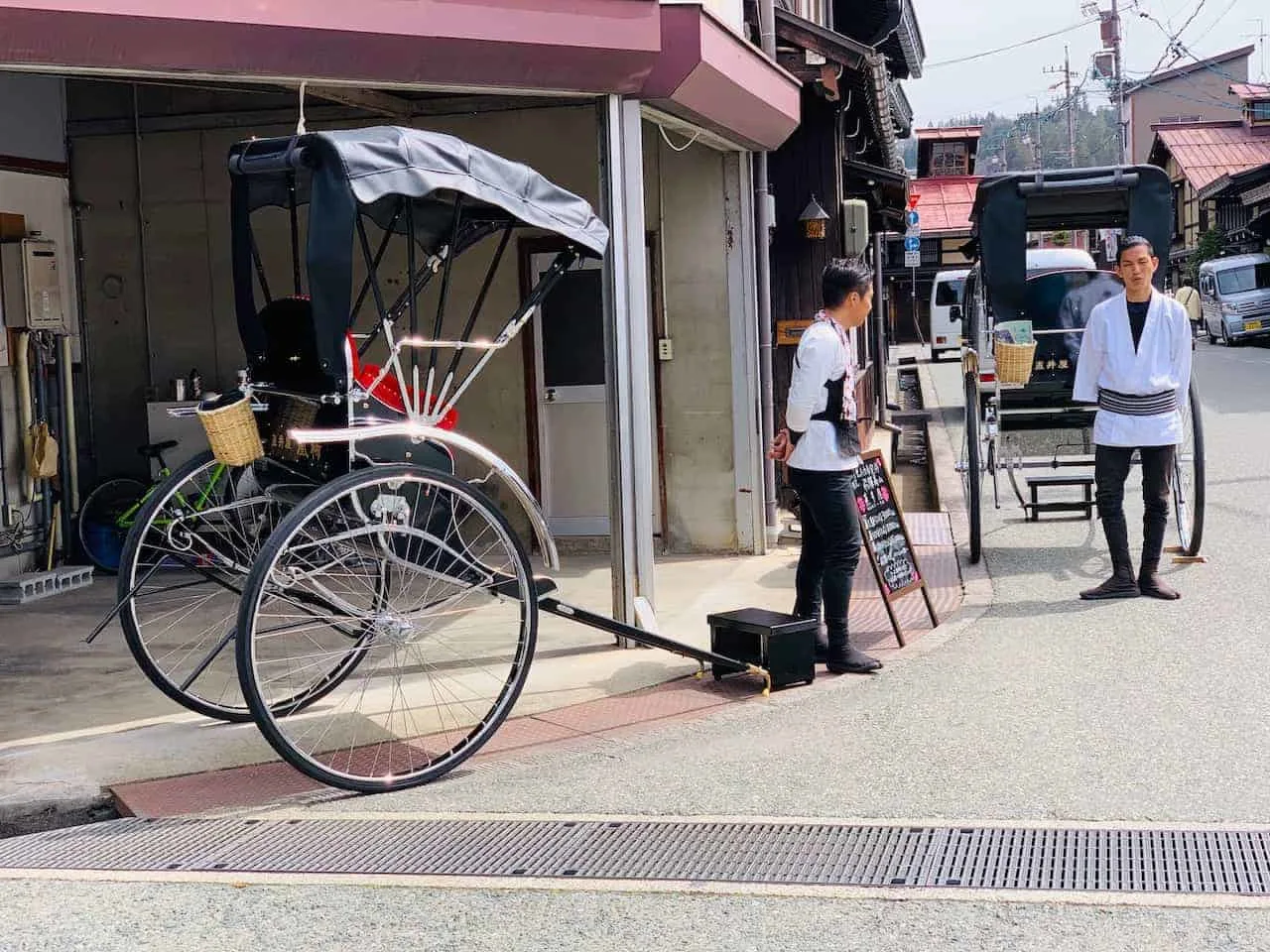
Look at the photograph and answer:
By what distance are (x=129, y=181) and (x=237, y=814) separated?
7.26m

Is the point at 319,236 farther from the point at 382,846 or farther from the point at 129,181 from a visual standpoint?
the point at 129,181

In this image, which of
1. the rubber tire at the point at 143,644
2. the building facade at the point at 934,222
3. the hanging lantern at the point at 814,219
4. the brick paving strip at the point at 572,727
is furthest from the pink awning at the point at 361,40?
the building facade at the point at 934,222

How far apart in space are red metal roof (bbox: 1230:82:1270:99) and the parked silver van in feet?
50.1

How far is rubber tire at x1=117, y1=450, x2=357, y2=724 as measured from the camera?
584cm

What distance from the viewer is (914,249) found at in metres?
39.9

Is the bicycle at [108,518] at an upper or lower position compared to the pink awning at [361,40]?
lower

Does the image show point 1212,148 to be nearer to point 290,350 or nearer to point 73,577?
point 73,577

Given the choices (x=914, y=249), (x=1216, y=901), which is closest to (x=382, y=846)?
(x=1216, y=901)

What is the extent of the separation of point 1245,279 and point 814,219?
31725 millimetres

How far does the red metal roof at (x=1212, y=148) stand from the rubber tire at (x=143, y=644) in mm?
51841

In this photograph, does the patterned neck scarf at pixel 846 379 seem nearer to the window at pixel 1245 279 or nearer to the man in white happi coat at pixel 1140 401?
the man in white happi coat at pixel 1140 401

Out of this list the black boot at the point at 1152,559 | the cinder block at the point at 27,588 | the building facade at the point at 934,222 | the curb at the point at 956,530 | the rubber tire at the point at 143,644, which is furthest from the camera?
the building facade at the point at 934,222

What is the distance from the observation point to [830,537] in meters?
6.93

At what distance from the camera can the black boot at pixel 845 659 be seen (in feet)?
23.1
